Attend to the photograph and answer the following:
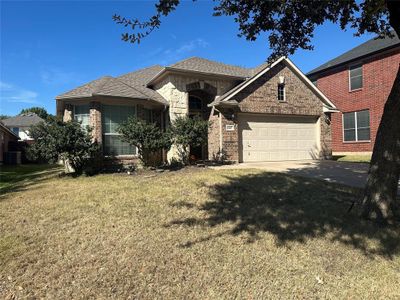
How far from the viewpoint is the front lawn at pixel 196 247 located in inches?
157

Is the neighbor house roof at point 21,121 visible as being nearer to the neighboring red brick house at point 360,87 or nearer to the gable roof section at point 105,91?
the gable roof section at point 105,91

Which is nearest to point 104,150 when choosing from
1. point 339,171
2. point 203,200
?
point 203,200

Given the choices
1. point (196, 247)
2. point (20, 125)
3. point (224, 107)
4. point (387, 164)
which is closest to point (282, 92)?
point (224, 107)

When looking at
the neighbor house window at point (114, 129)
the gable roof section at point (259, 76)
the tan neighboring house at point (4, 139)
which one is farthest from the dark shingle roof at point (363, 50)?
the tan neighboring house at point (4, 139)

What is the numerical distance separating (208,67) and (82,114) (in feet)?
22.1

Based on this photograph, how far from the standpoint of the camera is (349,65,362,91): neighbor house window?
20.8 m

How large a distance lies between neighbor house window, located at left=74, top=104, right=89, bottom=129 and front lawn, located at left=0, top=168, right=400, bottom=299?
619 centimetres

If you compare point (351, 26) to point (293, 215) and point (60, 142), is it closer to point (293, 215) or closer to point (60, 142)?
point (293, 215)

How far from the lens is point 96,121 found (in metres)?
13.3

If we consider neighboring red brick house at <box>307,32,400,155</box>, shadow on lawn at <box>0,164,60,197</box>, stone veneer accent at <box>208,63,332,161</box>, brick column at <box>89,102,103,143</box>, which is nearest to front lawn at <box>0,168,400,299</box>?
shadow on lawn at <box>0,164,60,197</box>

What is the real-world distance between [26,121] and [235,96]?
4681 cm

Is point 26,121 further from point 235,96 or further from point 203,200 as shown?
point 203,200

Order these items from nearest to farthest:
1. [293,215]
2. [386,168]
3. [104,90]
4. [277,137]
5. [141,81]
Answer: [386,168], [293,215], [104,90], [277,137], [141,81]

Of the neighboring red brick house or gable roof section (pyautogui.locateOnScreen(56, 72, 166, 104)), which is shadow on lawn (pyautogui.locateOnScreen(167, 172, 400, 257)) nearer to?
gable roof section (pyautogui.locateOnScreen(56, 72, 166, 104))
